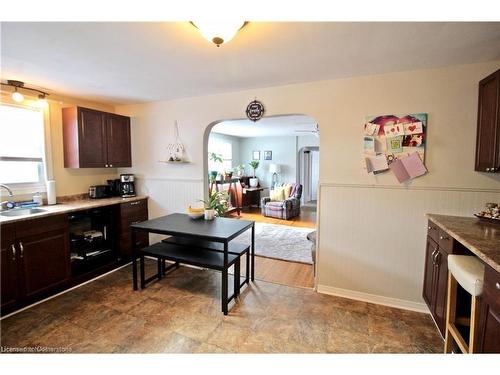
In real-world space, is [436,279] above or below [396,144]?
below

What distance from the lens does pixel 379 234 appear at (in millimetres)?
2428

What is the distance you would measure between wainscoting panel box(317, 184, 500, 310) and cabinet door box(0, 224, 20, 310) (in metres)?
2.95

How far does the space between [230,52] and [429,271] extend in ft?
8.22

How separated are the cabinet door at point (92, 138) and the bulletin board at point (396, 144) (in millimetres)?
3269

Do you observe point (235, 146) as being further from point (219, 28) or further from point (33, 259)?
point (219, 28)

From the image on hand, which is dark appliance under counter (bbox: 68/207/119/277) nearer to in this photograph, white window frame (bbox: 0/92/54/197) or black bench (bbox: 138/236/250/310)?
white window frame (bbox: 0/92/54/197)

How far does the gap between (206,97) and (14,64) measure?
5.93 feet

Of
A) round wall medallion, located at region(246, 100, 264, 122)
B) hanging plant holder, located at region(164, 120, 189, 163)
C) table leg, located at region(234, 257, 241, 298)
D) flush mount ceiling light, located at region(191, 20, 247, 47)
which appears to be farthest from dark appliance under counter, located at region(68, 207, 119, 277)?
flush mount ceiling light, located at region(191, 20, 247, 47)

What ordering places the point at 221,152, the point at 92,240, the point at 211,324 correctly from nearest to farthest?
the point at 211,324 → the point at 92,240 → the point at 221,152

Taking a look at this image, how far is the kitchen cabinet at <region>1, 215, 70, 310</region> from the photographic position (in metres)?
2.13

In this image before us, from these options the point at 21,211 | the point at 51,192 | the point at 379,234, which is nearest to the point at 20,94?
the point at 51,192

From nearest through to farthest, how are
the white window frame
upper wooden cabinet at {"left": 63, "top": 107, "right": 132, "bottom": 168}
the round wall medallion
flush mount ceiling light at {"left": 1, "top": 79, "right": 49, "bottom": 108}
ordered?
flush mount ceiling light at {"left": 1, "top": 79, "right": 49, "bottom": 108} < the white window frame < the round wall medallion < upper wooden cabinet at {"left": 63, "top": 107, "right": 132, "bottom": 168}
